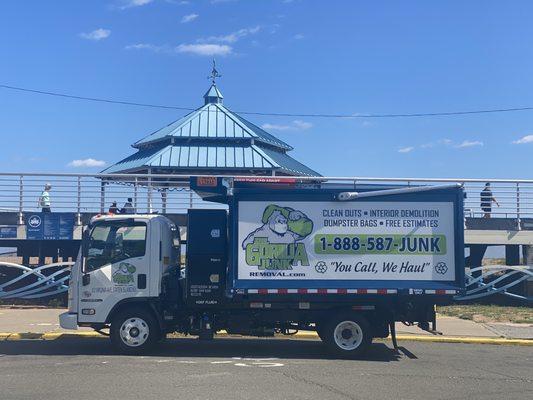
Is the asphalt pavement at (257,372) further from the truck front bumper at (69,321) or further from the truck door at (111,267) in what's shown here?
the truck door at (111,267)

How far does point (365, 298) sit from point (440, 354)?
202 cm

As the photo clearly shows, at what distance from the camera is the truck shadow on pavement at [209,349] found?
10344 millimetres

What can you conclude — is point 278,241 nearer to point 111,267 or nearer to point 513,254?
point 111,267

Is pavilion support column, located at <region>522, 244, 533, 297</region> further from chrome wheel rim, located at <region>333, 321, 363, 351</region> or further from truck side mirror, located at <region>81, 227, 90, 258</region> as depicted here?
truck side mirror, located at <region>81, 227, 90, 258</region>

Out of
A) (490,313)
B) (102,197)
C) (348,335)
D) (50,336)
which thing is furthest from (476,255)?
(50,336)

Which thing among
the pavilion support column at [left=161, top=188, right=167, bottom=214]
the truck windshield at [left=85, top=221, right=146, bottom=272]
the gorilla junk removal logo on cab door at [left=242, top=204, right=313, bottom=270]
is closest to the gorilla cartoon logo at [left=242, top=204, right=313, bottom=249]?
the gorilla junk removal logo on cab door at [left=242, top=204, right=313, bottom=270]

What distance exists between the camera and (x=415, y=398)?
738cm

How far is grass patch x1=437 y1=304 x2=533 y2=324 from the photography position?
49.2 ft

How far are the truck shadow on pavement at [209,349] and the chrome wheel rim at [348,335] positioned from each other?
0.26 m

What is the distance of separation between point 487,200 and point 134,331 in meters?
11.8

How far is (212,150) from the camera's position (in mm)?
23953

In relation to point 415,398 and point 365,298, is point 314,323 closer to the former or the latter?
point 365,298

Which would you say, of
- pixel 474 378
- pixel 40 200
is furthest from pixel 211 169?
pixel 474 378

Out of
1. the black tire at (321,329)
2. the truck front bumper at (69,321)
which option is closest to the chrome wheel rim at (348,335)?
the black tire at (321,329)
